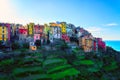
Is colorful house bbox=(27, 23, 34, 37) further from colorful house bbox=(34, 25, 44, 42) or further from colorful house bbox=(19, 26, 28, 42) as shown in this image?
colorful house bbox=(34, 25, 44, 42)

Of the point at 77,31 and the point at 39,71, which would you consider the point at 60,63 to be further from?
the point at 77,31

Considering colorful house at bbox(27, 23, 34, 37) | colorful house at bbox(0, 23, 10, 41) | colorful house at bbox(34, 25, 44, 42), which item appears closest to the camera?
colorful house at bbox(0, 23, 10, 41)

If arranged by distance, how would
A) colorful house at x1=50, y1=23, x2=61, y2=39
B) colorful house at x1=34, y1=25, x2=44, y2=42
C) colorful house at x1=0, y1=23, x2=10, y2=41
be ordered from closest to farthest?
colorful house at x1=0, y1=23, x2=10, y2=41 → colorful house at x1=34, y1=25, x2=44, y2=42 → colorful house at x1=50, y1=23, x2=61, y2=39

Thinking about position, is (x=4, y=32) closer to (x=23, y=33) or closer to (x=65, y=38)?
(x=23, y=33)

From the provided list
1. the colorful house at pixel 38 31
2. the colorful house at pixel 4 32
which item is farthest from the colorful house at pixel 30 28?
the colorful house at pixel 4 32

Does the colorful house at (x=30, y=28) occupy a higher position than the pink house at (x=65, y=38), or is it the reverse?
the colorful house at (x=30, y=28)

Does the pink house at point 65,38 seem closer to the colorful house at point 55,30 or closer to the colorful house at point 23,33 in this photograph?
the colorful house at point 55,30

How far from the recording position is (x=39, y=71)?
14.9 metres

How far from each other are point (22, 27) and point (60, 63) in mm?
9730

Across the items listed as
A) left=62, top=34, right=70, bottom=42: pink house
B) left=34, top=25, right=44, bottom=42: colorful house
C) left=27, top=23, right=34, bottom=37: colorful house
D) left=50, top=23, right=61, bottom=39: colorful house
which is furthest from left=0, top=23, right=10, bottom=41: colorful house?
left=62, top=34, right=70, bottom=42: pink house

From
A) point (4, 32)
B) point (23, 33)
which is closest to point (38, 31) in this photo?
point (23, 33)

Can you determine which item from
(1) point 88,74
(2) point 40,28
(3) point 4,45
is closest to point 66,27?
(2) point 40,28

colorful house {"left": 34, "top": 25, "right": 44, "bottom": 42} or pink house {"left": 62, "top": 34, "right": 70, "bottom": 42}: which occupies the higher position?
colorful house {"left": 34, "top": 25, "right": 44, "bottom": 42}

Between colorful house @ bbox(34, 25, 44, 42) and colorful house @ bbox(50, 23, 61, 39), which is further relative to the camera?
colorful house @ bbox(50, 23, 61, 39)
